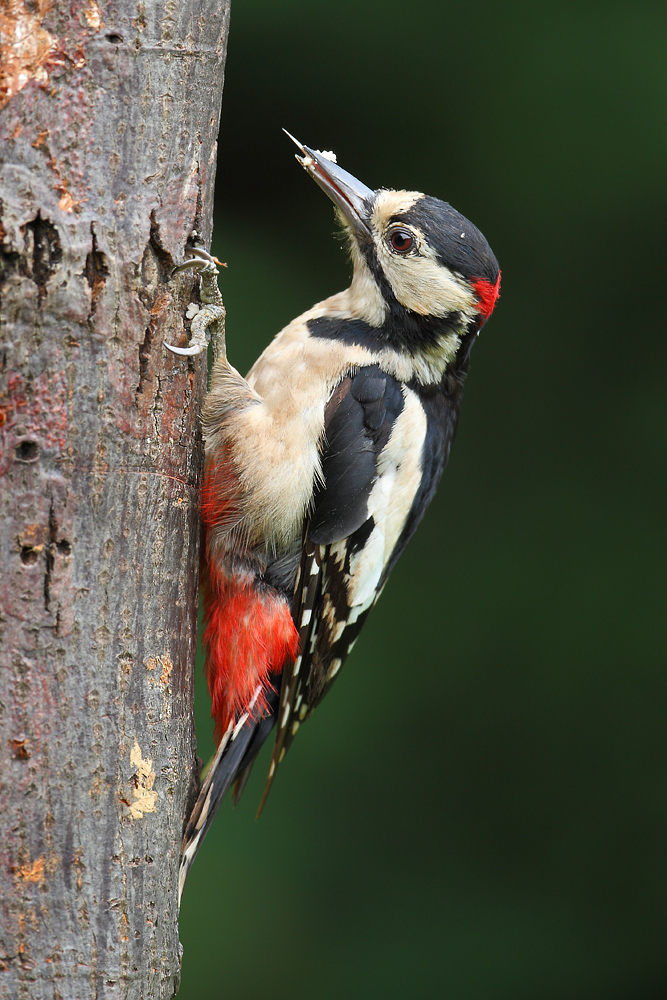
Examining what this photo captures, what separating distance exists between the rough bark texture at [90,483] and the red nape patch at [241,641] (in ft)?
1.44

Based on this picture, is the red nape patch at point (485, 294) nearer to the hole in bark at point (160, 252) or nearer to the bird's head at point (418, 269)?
the bird's head at point (418, 269)

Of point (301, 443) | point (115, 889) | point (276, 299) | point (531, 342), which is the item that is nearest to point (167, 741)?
point (115, 889)

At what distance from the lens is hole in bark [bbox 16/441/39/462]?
4.70 ft

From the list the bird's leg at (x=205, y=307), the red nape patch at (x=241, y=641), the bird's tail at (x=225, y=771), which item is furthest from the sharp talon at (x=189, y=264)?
the bird's tail at (x=225, y=771)

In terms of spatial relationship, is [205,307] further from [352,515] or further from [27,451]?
[352,515]

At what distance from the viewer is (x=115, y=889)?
4.83 ft

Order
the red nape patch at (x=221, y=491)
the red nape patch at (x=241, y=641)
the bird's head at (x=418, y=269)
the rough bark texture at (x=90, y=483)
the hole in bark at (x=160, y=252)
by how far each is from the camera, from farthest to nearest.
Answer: the bird's head at (x=418, y=269)
the red nape patch at (x=241, y=641)
the red nape patch at (x=221, y=491)
the hole in bark at (x=160, y=252)
the rough bark texture at (x=90, y=483)

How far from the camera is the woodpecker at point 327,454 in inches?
76.8

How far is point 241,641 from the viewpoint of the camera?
2.06 m

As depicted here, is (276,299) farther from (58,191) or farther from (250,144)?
(58,191)

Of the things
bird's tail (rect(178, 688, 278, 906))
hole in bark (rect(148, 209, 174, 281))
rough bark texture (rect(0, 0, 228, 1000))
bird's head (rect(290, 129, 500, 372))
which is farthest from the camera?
bird's head (rect(290, 129, 500, 372))

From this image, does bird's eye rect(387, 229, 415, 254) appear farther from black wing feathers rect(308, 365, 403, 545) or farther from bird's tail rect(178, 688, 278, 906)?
bird's tail rect(178, 688, 278, 906)

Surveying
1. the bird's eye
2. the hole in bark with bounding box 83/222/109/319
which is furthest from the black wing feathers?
the hole in bark with bounding box 83/222/109/319

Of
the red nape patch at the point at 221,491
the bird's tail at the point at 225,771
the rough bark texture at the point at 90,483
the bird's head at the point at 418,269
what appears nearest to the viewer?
the rough bark texture at the point at 90,483
